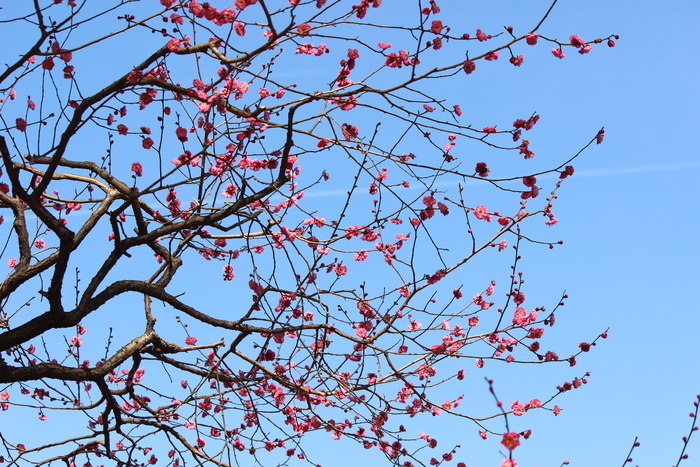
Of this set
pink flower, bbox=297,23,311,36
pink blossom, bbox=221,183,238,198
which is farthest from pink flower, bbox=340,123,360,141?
pink blossom, bbox=221,183,238,198

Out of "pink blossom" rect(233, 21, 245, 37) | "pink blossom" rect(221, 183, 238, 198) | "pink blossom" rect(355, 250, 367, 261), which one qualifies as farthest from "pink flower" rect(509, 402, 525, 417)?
"pink blossom" rect(233, 21, 245, 37)

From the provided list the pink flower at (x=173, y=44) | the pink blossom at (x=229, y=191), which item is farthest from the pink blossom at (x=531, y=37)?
the pink blossom at (x=229, y=191)

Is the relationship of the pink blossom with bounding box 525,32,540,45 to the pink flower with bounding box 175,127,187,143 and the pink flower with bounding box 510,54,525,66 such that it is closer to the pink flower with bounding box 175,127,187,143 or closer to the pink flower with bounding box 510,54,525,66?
the pink flower with bounding box 510,54,525,66

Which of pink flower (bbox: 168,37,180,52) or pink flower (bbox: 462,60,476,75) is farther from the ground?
pink flower (bbox: 168,37,180,52)

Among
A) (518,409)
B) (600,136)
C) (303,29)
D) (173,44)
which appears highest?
(173,44)

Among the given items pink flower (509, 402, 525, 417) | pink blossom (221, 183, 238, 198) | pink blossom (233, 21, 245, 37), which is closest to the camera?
pink blossom (233, 21, 245, 37)

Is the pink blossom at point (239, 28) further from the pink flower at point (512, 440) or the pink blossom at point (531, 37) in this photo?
the pink flower at point (512, 440)

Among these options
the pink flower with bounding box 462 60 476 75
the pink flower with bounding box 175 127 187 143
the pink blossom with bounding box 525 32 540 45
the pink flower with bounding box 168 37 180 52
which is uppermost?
the pink flower with bounding box 168 37 180 52

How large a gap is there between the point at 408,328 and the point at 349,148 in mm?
1487

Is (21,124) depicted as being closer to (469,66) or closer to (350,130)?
(350,130)

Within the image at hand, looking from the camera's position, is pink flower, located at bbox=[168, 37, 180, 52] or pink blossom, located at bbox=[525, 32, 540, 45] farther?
pink flower, located at bbox=[168, 37, 180, 52]

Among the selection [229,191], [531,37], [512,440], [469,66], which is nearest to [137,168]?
[229,191]

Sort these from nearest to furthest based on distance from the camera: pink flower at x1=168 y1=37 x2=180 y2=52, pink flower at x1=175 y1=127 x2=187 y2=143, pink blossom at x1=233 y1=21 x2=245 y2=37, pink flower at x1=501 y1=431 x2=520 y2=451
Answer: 1. pink flower at x1=501 y1=431 x2=520 y2=451
2. pink blossom at x1=233 y1=21 x2=245 y2=37
3. pink flower at x1=168 y1=37 x2=180 y2=52
4. pink flower at x1=175 y1=127 x2=187 y2=143

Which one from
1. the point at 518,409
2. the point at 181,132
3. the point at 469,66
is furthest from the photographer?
the point at 518,409
